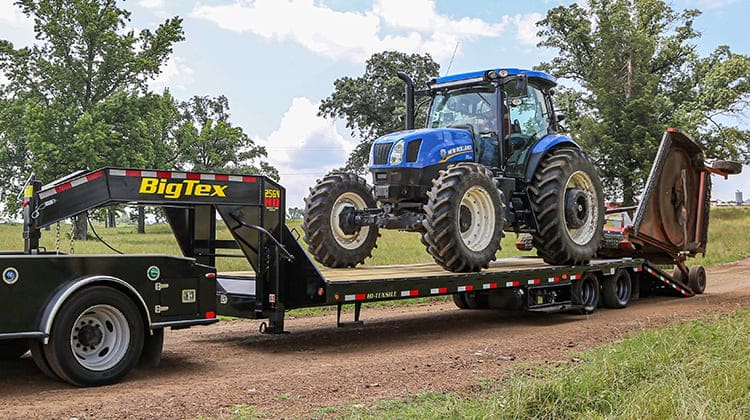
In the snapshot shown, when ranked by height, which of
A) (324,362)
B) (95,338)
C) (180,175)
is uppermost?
(180,175)

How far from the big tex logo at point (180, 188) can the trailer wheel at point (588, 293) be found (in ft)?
20.7

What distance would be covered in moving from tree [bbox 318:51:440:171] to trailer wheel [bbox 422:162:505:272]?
36.0 meters

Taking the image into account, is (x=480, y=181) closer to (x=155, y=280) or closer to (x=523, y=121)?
(x=523, y=121)

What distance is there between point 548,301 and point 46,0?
3276cm

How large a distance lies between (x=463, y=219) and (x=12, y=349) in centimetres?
536

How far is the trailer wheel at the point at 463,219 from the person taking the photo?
9.20 metres

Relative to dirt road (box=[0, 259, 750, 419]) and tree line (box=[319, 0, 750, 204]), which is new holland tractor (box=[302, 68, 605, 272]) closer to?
dirt road (box=[0, 259, 750, 419])

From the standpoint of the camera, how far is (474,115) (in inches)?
443

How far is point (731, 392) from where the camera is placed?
559 cm

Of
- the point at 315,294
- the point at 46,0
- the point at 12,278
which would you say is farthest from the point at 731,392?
the point at 46,0

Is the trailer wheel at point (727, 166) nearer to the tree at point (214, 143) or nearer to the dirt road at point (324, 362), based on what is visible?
the dirt road at point (324, 362)

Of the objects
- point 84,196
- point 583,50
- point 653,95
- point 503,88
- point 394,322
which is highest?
point 583,50

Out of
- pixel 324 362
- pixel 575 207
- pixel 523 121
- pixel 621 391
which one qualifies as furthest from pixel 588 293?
pixel 621 391

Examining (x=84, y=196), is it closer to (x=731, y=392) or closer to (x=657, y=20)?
(x=731, y=392)
